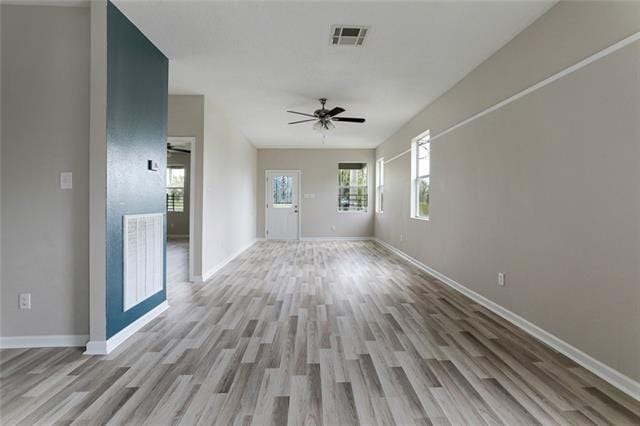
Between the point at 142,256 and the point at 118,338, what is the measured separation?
0.72 m

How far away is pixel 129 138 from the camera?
2.71m

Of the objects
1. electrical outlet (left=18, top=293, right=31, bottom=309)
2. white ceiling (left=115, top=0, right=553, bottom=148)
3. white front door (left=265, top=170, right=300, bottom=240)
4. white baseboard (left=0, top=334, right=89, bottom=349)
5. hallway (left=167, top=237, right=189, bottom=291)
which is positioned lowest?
hallway (left=167, top=237, right=189, bottom=291)

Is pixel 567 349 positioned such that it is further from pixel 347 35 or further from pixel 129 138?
pixel 129 138

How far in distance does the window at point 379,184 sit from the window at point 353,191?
487 mm

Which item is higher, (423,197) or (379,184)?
(379,184)

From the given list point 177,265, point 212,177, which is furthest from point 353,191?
point 177,265

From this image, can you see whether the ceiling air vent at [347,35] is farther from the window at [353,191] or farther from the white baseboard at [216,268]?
the window at [353,191]

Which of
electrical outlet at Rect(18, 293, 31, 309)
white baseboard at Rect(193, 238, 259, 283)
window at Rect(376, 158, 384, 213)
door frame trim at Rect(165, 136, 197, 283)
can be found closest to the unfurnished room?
electrical outlet at Rect(18, 293, 31, 309)

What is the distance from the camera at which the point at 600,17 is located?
2.10 m

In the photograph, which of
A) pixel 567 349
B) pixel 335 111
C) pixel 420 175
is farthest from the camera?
pixel 420 175

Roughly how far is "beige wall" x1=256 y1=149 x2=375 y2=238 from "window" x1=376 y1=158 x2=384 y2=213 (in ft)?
1.09

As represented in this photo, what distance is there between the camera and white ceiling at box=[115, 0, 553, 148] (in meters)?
Result: 2.61

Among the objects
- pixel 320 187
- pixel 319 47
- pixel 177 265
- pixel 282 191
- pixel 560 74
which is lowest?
pixel 177 265

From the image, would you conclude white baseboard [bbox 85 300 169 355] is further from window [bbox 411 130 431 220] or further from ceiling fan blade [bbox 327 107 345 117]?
window [bbox 411 130 431 220]
